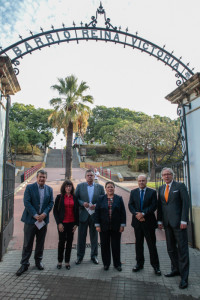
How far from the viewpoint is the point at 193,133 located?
5121 mm

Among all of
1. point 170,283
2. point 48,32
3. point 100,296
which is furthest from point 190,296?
point 48,32

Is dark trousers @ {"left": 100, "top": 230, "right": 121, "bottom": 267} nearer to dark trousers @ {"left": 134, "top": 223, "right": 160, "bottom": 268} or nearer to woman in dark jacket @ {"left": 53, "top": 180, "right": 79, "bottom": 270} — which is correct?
dark trousers @ {"left": 134, "top": 223, "right": 160, "bottom": 268}

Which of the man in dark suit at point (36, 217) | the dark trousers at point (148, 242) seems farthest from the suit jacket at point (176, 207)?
the man in dark suit at point (36, 217)

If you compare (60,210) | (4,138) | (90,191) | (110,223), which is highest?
(4,138)

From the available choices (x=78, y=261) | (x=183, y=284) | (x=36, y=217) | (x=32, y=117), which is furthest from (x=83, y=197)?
(x=32, y=117)

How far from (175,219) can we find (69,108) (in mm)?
16564

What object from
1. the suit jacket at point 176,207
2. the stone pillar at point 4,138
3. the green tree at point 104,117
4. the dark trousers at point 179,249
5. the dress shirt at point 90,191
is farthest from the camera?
the green tree at point 104,117

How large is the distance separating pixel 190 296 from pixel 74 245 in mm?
2968

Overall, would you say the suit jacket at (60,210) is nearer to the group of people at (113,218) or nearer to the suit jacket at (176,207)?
the group of people at (113,218)

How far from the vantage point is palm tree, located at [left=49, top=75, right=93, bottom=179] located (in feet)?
60.9

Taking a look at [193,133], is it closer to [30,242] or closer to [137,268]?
[137,268]

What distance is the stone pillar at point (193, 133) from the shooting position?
4.86 metres

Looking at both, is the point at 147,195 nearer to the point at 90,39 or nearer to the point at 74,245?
the point at 74,245

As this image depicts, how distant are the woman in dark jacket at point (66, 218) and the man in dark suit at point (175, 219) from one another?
1546mm
